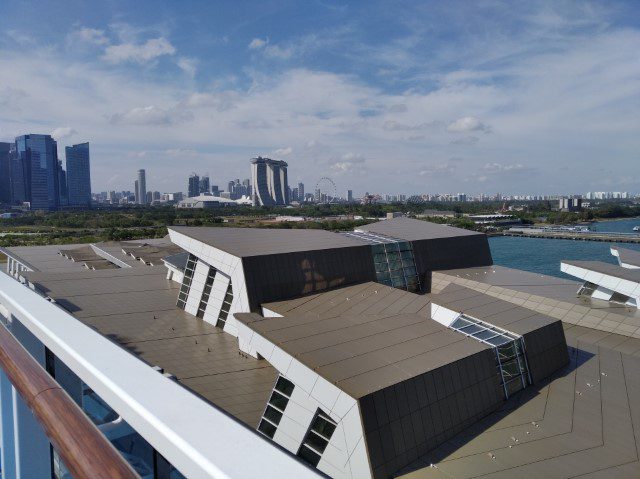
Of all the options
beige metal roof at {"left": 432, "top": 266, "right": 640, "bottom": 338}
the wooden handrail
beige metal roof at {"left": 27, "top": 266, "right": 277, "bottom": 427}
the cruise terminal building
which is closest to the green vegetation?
beige metal roof at {"left": 27, "top": 266, "right": 277, "bottom": 427}

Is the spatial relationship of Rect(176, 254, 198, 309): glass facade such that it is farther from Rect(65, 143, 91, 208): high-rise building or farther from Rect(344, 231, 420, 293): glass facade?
Rect(65, 143, 91, 208): high-rise building

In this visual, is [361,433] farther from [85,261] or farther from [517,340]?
[85,261]

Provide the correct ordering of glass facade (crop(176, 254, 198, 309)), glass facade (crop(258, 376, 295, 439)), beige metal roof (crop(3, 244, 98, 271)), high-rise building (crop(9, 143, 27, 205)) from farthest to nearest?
high-rise building (crop(9, 143, 27, 205)) → beige metal roof (crop(3, 244, 98, 271)) → glass facade (crop(176, 254, 198, 309)) → glass facade (crop(258, 376, 295, 439))

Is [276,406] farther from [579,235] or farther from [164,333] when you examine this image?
[579,235]

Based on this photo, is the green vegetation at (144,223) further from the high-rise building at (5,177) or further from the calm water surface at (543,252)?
the high-rise building at (5,177)

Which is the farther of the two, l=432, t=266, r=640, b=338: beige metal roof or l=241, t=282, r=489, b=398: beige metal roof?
l=432, t=266, r=640, b=338: beige metal roof

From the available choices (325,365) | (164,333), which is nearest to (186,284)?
(164,333)

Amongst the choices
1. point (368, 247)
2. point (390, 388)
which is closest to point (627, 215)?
point (368, 247)
